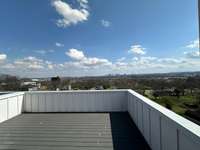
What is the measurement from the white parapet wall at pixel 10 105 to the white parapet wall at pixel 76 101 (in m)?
0.30

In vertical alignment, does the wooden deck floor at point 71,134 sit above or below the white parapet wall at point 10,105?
below

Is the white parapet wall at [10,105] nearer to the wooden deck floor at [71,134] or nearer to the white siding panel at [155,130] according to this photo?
the wooden deck floor at [71,134]

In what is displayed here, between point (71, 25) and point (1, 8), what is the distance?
4.49 meters

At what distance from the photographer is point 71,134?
4250mm

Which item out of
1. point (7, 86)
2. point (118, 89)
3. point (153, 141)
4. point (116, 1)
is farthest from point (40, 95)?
point (116, 1)

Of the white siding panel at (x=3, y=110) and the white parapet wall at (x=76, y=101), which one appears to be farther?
the white parapet wall at (x=76, y=101)

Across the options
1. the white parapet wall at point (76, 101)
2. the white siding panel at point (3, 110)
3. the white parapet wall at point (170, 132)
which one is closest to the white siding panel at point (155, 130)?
the white parapet wall at point (170, 132)

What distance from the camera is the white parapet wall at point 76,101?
6785mm

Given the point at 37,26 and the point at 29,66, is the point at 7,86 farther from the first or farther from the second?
the point at 37,26

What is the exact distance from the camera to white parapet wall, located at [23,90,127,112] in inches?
267

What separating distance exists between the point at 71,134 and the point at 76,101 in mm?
2650

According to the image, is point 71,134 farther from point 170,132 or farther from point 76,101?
point 76,101

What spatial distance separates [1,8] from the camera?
11359 millimetres

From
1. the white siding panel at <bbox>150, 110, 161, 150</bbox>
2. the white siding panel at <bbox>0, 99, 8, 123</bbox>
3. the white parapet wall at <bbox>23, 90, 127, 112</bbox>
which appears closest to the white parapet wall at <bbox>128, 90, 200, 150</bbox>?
the white siding panel at <bbox>150, 110, 161, 150</bbox>
